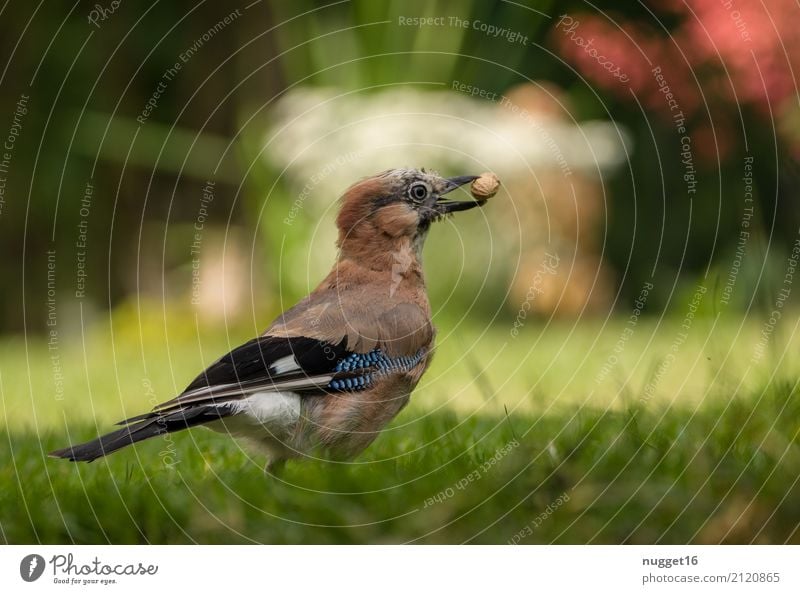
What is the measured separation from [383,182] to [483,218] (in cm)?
476

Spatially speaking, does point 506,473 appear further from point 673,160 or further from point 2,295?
point 2,295

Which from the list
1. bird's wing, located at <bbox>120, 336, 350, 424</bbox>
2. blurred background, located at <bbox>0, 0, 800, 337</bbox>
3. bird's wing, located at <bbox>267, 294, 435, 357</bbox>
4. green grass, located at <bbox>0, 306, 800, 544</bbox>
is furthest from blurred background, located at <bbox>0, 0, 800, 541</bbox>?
bird's wing, located at <bbox>120, 336, 350, 424</bbox>

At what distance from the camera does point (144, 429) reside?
412 cm

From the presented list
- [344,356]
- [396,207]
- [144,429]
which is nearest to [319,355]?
[344,356]

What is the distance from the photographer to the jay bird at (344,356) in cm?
431

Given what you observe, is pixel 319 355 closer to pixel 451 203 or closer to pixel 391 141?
pixel 451 203

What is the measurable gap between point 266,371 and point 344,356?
0.36 m

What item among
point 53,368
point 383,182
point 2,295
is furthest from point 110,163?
point 383,182

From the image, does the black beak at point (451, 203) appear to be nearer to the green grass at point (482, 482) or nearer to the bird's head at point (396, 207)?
the bird's head at point (396, 207)

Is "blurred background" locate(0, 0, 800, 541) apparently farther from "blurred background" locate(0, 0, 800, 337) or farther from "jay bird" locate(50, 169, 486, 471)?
"jay bird" locate(50, 169, 486, 471)

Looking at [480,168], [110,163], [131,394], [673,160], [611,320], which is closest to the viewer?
[131,394]

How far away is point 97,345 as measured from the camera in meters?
11.1

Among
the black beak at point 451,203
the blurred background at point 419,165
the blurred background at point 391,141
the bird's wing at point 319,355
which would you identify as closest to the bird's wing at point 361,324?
the bird's wing at point 319,355

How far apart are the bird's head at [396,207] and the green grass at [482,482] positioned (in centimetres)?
85
